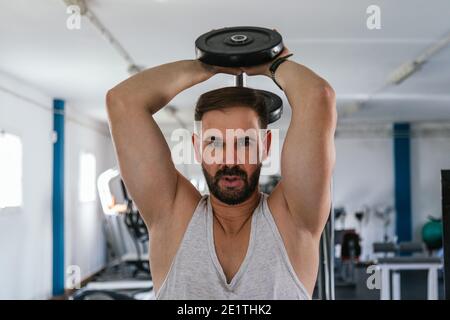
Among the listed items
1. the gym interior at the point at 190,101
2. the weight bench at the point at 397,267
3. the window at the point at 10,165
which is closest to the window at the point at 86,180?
the gym interior at the point at 190,101

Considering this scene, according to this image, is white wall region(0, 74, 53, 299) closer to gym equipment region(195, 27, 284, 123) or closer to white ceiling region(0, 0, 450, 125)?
white ceiling region(0, 0, 450, 125)

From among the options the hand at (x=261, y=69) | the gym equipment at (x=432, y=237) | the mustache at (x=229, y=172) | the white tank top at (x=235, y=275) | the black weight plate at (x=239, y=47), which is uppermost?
the black weight plate at (x=239, y=47)

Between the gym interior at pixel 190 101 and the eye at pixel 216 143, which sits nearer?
the eye at pixel 216 143

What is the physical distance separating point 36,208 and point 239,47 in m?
2.40

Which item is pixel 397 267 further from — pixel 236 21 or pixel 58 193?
pixel 236 21

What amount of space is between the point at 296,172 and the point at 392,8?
1.96ft

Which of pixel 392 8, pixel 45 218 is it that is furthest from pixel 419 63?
pixel 45 218

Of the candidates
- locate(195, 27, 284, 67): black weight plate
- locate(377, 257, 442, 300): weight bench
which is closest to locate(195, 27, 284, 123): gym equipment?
locate(195, 27, 284, 67): black weight plate

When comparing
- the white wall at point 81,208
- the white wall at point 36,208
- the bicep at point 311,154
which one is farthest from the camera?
the white wall at point 36,208

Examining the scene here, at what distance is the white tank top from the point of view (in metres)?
0.66

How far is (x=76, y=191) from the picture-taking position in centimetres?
216

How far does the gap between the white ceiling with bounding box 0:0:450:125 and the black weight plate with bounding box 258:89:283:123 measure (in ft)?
0.73

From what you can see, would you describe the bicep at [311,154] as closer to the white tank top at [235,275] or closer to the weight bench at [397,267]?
the white tank top at [235,275]

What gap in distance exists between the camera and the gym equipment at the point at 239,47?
63 centimetres
